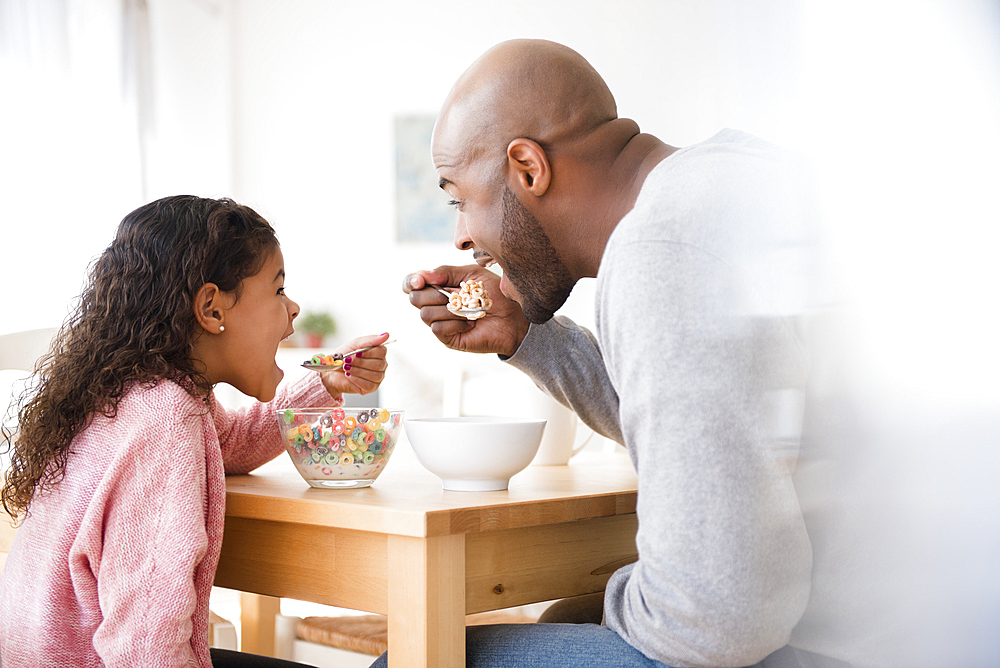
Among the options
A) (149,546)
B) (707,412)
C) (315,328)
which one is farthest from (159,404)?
(315,328)

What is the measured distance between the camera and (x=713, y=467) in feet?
2.15

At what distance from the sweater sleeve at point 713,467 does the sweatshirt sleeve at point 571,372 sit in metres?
0.55

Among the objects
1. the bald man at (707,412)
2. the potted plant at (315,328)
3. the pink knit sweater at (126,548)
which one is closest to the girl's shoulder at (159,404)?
the pink knit sweater at (126,548)

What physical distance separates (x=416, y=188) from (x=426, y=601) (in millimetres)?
3532

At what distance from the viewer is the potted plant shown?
411 centimetres

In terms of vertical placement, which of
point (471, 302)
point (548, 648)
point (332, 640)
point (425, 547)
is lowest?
point (332, 640)

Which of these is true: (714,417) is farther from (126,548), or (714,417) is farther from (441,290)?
(441,290)

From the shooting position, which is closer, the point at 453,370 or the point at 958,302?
the point at 958,302

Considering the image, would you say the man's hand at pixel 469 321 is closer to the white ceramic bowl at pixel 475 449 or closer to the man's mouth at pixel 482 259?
the man's mouth at pixel 482 259

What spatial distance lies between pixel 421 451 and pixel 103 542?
34 cm

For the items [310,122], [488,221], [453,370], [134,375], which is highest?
[310,122]

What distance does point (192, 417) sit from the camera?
952mm

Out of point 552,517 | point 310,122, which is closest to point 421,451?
point 552,517

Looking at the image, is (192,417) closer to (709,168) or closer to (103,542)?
(103,542)
